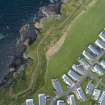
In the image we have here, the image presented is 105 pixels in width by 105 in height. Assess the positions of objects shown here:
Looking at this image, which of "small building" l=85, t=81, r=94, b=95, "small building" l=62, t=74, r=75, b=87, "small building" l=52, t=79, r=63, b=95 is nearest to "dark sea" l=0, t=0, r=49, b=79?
"small building" l=52, t=79, r=63, b=95

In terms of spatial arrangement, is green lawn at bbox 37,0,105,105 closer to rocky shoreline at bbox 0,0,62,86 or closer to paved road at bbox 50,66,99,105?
paved road at bbox 50,66,99,105

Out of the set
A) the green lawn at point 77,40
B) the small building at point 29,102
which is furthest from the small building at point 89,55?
the small building at point 29,102

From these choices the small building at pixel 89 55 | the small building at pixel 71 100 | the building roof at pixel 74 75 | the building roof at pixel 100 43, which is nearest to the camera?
the small building at pixel 71 100

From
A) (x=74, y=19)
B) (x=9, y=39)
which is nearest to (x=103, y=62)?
(x=74, y=19)

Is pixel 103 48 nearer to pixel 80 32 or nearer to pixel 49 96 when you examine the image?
pixel 80 32

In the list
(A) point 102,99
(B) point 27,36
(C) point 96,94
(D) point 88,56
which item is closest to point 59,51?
(D) point 88,56

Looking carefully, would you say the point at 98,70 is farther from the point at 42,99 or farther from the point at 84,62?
the point at 42,99

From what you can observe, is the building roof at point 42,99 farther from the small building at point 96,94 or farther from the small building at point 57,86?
the small building at point 96,94
